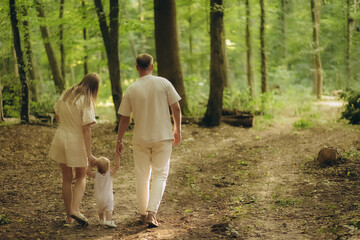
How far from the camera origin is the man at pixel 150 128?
15.3 feet

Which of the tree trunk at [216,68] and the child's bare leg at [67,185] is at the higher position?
the tree trunk at [216,68]

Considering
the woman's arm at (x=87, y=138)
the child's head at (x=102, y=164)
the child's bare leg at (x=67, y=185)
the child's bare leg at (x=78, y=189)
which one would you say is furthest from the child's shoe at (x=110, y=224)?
the woman's arm at (x=87, y=138)

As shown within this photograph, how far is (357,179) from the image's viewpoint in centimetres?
621

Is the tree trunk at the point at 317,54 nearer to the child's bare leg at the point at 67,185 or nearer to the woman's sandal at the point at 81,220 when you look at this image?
the child's bare leg at the point at 67,185

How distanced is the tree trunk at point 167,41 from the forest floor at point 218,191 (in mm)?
2691

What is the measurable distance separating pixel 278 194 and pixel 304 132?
19.7 ft

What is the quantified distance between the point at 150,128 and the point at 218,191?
2389 millimetres

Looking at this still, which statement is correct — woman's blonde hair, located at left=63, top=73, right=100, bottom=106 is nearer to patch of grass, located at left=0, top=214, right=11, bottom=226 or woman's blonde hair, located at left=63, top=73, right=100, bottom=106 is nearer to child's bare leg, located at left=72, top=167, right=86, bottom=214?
child's bare leg, located at left=72, top=167, right=86, bottom=214

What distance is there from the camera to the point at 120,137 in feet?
16.0

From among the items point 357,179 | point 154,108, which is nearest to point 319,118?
point 357,179

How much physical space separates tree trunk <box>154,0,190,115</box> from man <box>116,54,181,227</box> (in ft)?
26.5

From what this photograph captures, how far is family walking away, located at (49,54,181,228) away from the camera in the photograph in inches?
182

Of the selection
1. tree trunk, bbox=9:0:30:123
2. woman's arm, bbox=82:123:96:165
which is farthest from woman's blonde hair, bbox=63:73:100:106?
tree trunk, bbox=9:0:30:123

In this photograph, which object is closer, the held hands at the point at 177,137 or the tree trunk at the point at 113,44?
the held hands at the point at 177,137
